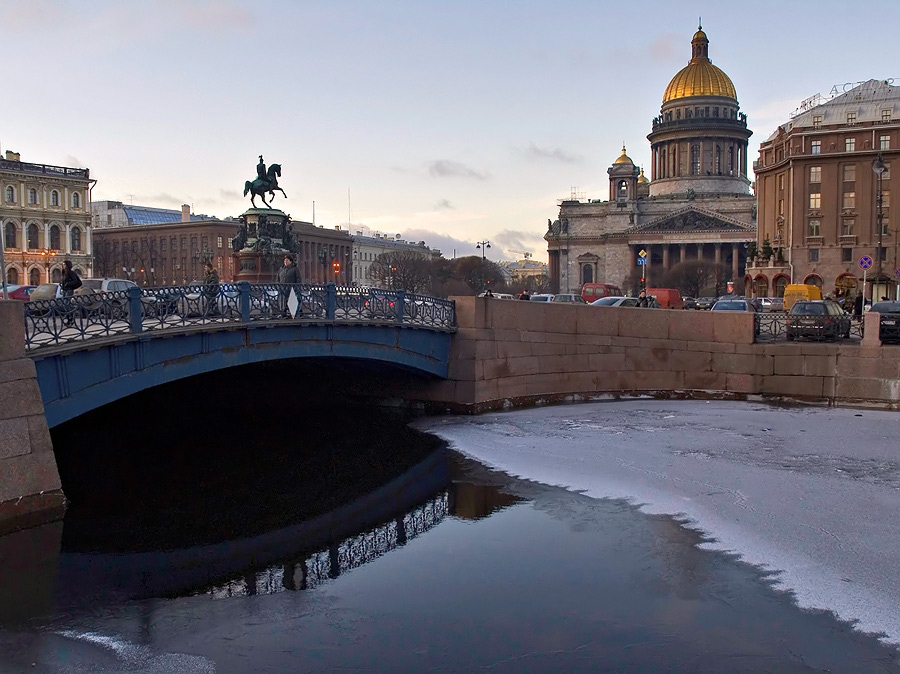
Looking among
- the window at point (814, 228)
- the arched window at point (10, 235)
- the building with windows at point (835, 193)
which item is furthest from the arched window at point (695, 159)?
the arched window at point (10, 235)

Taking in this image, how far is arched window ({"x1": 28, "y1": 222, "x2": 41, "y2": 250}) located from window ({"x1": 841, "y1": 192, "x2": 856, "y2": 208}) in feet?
209

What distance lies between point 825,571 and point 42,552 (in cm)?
871

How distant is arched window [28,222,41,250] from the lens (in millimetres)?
76750

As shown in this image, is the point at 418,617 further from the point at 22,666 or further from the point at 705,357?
the point at 705,357

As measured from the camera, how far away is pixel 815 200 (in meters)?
62.1

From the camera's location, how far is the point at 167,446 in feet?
59.0

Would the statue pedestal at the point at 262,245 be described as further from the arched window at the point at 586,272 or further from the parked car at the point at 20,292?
the arched window at the point at 586,272

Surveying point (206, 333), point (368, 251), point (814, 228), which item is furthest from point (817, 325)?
point (368, 251)

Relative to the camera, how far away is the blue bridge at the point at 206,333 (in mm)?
12125

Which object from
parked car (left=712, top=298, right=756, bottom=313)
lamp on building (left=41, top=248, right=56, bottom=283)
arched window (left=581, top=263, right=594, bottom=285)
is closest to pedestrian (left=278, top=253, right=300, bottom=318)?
parked car (left=712, top=298, right=756, bottom=313)

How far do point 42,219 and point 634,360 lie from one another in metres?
68.3

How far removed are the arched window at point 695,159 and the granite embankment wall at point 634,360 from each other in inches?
3829

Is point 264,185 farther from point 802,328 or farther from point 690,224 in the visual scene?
point 690,224

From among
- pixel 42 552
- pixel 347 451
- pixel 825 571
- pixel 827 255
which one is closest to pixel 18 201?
pixel 827 255
